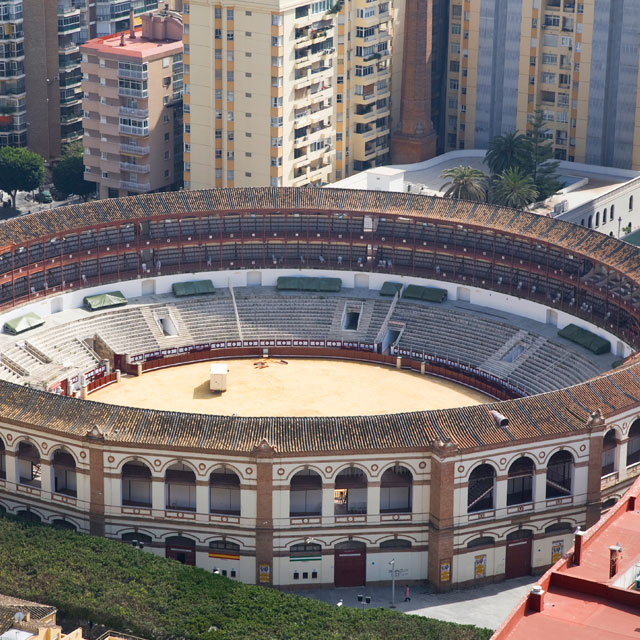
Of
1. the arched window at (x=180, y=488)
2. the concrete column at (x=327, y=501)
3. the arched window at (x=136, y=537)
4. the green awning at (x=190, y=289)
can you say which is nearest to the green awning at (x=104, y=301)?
the green awning at (x=190, y=289)

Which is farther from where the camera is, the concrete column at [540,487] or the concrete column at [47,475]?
the concrete column at [47,475]

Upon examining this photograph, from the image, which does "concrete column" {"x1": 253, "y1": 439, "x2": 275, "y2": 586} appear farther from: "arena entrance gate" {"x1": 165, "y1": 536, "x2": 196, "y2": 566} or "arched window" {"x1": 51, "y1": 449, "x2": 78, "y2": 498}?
"arched window" {"x1": 51, "y1": 449, "x2": 78, "y2": 498}

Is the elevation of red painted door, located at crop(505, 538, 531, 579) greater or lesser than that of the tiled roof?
lesser

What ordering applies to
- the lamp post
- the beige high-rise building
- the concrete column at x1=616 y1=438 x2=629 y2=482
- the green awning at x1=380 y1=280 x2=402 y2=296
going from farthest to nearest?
the beige high-rise building → the green awning at x1=380 y1=280 x2=402 y2=296 → the concrete column at x1=616 y1=438 x2=629 y2=482 → the lamp post

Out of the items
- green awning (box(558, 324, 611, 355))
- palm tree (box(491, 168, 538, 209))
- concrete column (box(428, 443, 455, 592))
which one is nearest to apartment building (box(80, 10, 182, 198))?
palm tree (box(491, 168, 538, 209))

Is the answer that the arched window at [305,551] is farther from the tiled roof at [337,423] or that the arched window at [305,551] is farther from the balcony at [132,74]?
the balcony at [132,74]

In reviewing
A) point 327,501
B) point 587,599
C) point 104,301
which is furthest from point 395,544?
point 104,301

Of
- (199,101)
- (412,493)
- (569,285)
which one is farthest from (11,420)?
(199,101)
